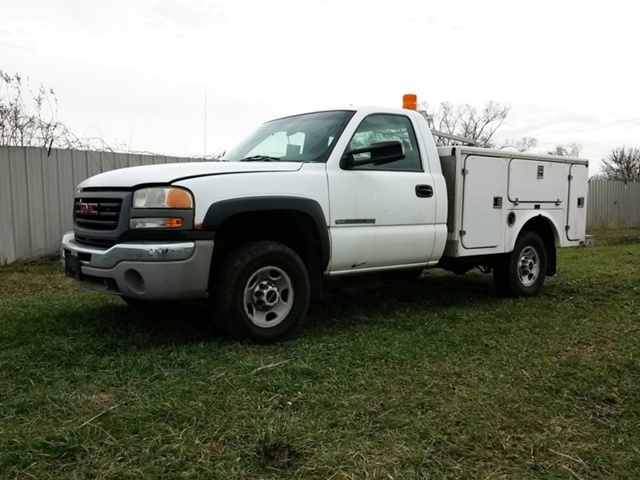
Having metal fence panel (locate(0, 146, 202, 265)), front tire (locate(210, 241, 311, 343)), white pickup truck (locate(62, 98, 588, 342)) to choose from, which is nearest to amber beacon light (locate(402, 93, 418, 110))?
white pickup truck (locate(62, 98, 588, 342))

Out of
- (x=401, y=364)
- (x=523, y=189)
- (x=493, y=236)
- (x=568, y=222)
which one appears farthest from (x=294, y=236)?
(x=568, y=222)

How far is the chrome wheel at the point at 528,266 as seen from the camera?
6.38m

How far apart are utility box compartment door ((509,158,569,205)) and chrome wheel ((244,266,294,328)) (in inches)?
117

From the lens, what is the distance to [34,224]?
828cm

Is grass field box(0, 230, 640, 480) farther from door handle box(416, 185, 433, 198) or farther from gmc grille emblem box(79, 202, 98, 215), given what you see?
door handle box(416, 185, 433, 198)

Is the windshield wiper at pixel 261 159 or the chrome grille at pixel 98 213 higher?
the windshield wiper at pixel 261 159

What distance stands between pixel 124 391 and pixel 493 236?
13.4 ft

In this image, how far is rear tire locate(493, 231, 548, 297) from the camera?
245 inches

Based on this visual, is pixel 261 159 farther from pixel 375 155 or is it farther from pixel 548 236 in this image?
pixel 548 236

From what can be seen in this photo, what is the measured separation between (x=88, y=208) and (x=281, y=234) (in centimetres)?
150

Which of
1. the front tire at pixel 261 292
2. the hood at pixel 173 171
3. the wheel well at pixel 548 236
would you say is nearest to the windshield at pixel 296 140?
the hood at pixel 173 171

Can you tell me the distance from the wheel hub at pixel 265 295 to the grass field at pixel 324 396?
1.11ft

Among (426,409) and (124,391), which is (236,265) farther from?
(426,409)

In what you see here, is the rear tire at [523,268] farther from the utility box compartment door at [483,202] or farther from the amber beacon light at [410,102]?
the amber beacon light at [410,102]
